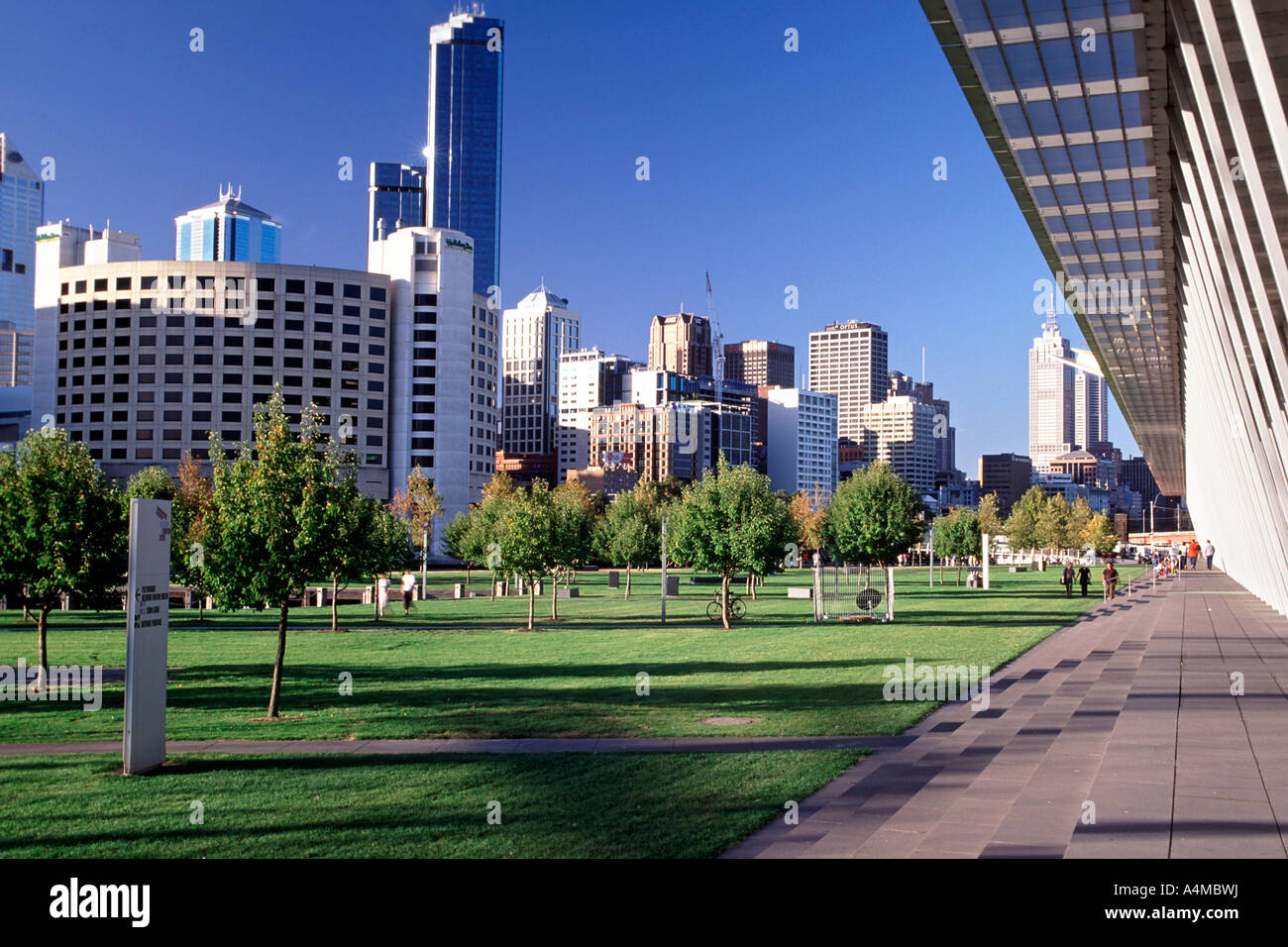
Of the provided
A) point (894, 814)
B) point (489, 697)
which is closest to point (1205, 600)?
point (489, 697)

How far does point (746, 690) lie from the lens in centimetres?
1931

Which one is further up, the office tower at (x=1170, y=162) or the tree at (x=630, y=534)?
the office tower at (x=1170, y=162)

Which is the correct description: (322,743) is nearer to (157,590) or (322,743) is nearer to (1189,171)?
(157,590)

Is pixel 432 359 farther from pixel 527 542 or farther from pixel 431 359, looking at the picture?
pixel 527 542

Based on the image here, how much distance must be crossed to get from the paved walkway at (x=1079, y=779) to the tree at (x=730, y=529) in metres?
15.5

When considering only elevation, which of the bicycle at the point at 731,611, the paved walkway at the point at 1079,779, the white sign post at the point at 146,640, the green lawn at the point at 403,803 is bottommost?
the bicycle at the point at 731,611

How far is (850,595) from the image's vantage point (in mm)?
41188

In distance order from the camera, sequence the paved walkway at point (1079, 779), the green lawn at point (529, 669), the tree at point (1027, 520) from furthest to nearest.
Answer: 1. the tree at point (1027, 520)
2. the green lawn at point (529, 669)
3. the paved walkway at point (1079, 779)

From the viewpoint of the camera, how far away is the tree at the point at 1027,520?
84.9 m

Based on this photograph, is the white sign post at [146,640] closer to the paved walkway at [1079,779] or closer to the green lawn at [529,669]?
the green lawn at [529,669]

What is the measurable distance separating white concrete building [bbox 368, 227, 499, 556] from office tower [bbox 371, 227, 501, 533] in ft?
0.36

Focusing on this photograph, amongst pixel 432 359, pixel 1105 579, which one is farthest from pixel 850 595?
pixel 432 359

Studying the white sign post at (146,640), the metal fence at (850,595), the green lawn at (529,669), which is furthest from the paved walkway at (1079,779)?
the metal fence at (850,595)
